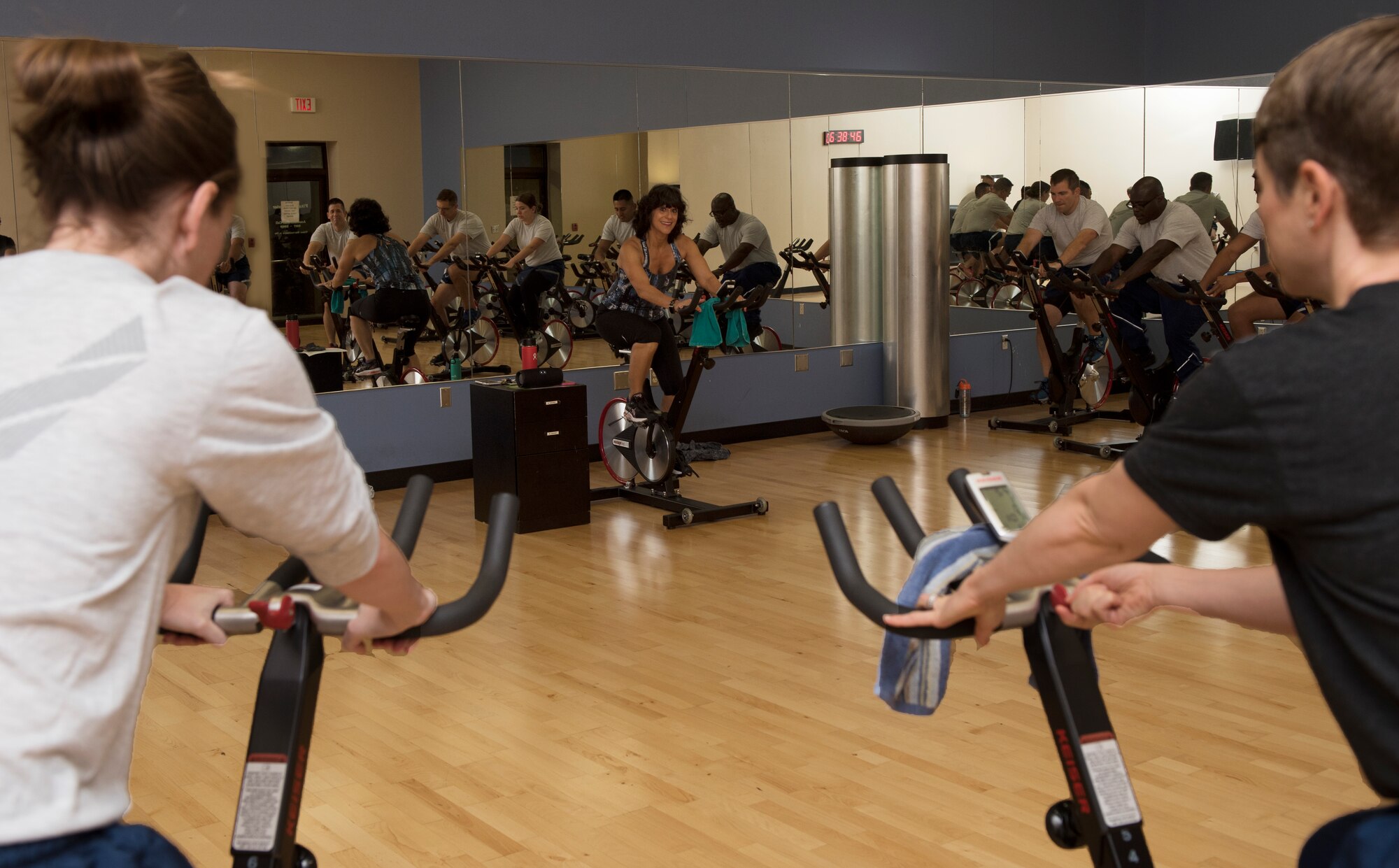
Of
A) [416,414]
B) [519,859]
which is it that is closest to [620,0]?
[416,414]

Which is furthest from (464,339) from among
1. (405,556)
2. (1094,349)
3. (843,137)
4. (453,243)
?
(405,556)

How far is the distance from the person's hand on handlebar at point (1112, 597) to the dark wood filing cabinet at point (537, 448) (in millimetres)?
4898

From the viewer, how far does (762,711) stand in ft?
13.0

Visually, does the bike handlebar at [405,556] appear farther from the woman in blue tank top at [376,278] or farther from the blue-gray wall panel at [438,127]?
the blue-gray wall panel at [438,127]

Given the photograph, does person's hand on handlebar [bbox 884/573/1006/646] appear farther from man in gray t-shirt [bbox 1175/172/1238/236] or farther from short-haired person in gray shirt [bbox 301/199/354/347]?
man in gray t-shirt [bbox 1175/172/1238/236]

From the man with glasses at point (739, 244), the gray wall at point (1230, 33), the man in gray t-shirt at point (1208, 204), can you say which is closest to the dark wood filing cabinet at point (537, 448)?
the man with glasses at point (739, 244)

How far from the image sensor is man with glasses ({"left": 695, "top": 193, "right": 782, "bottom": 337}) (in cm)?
874

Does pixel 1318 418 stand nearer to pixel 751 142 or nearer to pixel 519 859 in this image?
pixel 519 859

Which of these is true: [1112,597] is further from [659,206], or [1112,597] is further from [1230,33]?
[1230,33]

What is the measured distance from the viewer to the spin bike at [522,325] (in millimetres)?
7625

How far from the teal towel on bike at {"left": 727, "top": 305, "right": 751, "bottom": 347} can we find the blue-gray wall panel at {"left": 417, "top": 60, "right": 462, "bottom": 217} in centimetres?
224

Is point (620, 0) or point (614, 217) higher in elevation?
point (620, 0)

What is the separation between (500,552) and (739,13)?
328 inches

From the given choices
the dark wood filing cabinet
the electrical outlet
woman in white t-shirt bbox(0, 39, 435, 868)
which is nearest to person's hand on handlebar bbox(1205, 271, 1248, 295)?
the electrical outlet
